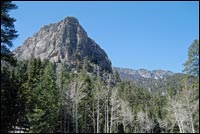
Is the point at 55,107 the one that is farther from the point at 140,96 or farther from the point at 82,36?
the point at 82,36

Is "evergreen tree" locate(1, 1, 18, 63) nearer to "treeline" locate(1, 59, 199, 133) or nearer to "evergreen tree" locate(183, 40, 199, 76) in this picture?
"treeline" locate(1, 59, 199, 133)

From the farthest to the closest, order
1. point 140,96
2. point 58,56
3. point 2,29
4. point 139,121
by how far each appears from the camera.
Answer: point 58,56
point 140,96
point 139,121
point 2,29

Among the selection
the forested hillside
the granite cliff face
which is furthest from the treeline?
the granite cliff face

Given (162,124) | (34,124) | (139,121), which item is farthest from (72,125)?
(162,124)

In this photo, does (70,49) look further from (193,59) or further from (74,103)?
(193,59)

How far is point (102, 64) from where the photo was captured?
183625 millimetres

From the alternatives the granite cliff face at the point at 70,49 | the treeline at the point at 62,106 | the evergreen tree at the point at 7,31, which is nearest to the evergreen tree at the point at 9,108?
the treeline at the point at 62,106

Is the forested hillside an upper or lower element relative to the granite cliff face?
lower

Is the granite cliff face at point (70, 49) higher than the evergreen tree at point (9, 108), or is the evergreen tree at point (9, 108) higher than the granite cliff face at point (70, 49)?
the granite cliff face at point (70, 49)

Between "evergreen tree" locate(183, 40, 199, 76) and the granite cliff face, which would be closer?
"evergreen tree" locate(183, 40, 199, 76)

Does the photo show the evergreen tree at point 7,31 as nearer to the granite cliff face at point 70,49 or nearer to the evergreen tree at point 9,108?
the evergreen tree at point 9,108

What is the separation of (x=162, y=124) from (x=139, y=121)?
290 inches

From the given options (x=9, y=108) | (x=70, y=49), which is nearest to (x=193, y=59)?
(x=9, y=108)

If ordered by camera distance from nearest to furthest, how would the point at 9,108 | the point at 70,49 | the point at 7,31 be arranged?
the point at 7,31
the point at 9,108
the point at 70,49
